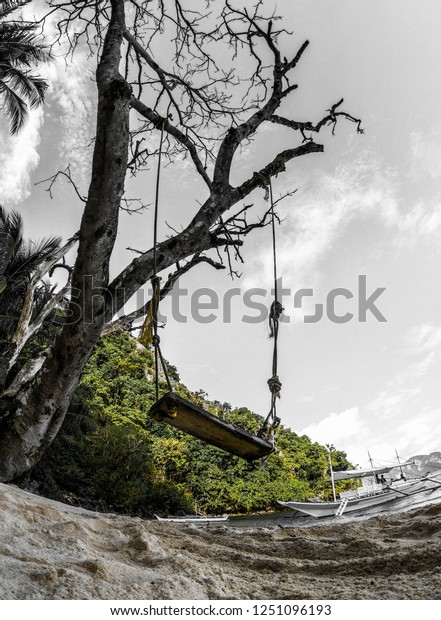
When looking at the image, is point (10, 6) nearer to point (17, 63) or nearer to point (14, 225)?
point (17, 63)

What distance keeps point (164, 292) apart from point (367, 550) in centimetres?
354

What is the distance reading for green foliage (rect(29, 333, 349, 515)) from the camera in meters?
8.34

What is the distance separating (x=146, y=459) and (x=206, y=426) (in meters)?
6.75

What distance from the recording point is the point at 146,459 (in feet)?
30.0

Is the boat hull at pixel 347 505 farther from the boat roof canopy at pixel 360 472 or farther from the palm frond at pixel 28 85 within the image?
the palm frond at pixel 28 85

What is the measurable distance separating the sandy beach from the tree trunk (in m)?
1.34

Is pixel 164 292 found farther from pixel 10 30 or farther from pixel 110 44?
pixel 10 30

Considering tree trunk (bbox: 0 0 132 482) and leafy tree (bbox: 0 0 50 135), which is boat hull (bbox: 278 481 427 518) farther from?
leafy tree (bbox: 0 0 50 135)

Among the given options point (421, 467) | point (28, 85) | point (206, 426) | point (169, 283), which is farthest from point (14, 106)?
point (421, 467)

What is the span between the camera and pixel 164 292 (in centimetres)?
525

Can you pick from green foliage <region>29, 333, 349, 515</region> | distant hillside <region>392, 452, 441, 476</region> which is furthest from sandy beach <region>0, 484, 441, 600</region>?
distant hillside <region>392, 452, 441, 476</region>

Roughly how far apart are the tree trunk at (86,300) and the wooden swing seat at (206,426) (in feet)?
4.11

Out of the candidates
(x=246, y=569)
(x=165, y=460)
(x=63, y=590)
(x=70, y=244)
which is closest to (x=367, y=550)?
(x=246, y=569)

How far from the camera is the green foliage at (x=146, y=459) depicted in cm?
834
